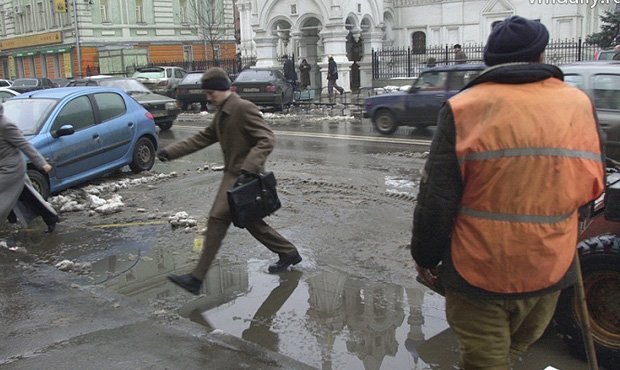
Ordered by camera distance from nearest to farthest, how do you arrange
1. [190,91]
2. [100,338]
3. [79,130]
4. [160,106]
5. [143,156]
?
1. [100,338]
2. [79,130]
3. [143,156]
4. [160,106]
5. [190,91]

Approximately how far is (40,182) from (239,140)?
4.79 m

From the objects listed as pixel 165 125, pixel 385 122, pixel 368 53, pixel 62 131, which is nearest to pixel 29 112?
pixel 62 131

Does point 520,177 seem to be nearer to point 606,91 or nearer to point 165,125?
point 606,91

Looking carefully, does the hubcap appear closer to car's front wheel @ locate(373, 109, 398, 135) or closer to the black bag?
the black bag

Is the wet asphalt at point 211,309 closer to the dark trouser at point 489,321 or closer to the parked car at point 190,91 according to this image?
the dark trouser at point 489,321

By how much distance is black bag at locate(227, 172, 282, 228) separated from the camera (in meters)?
5.17

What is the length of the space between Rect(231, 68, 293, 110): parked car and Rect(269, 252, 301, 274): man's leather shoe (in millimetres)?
17147

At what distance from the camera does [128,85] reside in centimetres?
Answer: 2064

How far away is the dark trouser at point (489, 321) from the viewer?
2.54m

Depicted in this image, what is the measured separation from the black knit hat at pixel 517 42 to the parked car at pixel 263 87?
67.3 feet

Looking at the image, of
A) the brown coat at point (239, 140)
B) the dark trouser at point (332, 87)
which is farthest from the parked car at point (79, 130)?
the dark trouser at point (332, 87)

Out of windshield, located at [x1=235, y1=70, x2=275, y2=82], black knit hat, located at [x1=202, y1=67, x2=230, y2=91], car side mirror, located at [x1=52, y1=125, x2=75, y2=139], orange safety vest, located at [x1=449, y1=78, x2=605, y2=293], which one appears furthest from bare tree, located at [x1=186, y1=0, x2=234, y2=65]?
orange safety vest, located at [x1=449, y1=78, x2=605, y2=293]

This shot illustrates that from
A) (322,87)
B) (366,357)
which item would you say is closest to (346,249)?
(366,357)

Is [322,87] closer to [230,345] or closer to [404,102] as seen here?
[404,102]
